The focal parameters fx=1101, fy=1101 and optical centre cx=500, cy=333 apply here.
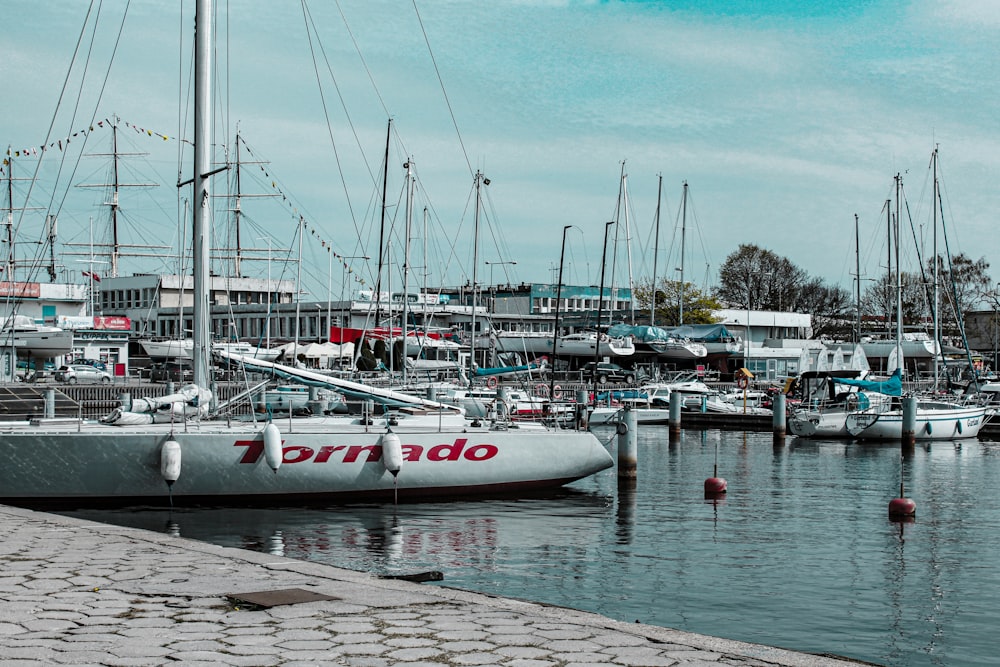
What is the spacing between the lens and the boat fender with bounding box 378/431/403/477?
22.5 m

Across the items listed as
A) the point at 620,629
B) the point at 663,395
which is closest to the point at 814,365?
the point at 663,395

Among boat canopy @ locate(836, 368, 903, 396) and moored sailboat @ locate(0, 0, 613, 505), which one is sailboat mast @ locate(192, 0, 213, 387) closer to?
moored sailboat @ locate(0, 0, 613, 505)

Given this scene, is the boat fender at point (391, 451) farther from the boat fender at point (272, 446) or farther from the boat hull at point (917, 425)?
the boat hull at point (917, 425)

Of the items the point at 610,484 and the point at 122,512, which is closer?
the point at 122,512

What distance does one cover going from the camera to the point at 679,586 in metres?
15.6

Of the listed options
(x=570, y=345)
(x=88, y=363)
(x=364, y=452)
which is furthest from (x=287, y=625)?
(x=570, y=345)

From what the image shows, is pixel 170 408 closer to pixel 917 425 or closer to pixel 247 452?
pixel 247 452

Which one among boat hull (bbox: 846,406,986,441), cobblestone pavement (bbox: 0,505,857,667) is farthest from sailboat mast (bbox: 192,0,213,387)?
boat hull (bbox: 846,406,986,441)

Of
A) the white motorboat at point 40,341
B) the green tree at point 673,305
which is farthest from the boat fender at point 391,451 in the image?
the green tree at point 673,305

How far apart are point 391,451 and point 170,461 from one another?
14.3ft

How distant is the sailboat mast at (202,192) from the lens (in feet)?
72.3

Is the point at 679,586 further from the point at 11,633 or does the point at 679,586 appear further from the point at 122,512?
the point at 122,512

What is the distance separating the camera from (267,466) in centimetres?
2180

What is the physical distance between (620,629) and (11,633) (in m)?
4.63
